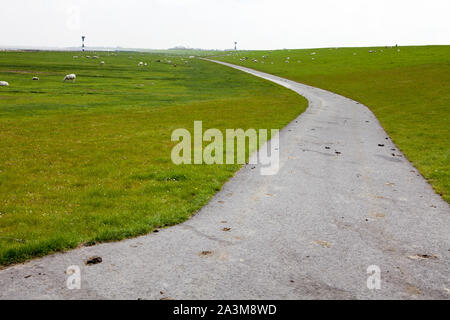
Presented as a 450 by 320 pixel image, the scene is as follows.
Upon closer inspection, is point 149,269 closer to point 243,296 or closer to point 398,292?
point 243,296

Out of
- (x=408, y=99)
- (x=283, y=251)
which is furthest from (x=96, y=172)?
(x=408, y=99)

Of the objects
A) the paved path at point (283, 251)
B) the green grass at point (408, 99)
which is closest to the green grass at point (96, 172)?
the paved path at point (283, 251)

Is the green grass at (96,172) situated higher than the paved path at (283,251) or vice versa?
the green grass at (96,172)

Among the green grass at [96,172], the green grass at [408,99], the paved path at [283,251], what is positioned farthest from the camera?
the green grass at [408,99]

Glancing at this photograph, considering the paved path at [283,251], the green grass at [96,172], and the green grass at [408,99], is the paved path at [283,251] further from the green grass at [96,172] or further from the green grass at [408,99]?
the green grass at [408,99]

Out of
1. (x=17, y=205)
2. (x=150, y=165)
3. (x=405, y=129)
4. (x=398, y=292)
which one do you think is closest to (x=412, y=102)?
(x=405, y=129)

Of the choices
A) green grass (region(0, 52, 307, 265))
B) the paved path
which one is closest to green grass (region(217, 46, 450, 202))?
the paved path

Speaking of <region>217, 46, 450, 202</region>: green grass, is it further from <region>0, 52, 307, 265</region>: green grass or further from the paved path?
<region>0, 52, 307, 265</region>: green grass

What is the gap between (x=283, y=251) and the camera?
22.8ft

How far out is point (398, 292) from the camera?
562 centimetres

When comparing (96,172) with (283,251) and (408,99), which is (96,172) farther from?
(408,99)

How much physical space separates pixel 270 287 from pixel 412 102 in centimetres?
3780

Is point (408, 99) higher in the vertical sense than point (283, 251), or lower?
higher

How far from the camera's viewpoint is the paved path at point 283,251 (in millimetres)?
5621
